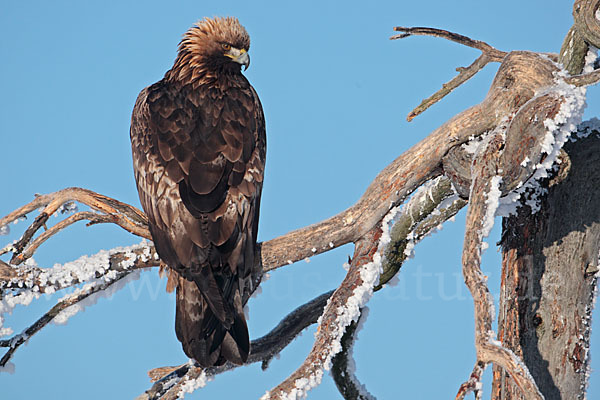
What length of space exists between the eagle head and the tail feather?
2.19 metres

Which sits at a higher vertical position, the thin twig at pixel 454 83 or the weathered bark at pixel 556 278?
the thin twig at pixel 454 83

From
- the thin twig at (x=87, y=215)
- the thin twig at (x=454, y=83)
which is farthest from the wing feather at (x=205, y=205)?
the thin twig at (x=454, y=83)

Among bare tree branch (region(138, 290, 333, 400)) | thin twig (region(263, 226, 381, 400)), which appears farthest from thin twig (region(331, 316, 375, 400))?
thin twig (region(263, 226, 381, 400))

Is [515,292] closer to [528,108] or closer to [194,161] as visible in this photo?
[528,108]

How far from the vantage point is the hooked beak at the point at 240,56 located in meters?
6.09

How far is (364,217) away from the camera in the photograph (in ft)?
15.3

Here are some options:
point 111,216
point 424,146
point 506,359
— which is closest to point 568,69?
point 424,146

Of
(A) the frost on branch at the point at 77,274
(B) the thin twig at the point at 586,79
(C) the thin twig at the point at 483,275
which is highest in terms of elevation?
(B) the thin twig at the point at 586,79

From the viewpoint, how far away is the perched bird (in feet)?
15.1

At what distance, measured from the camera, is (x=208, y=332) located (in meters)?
4.64

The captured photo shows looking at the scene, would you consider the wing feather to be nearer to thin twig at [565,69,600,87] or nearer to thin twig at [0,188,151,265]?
thin twig at [0,188,151,265]

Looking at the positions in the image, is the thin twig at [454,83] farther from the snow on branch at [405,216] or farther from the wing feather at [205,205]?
the wing feather at [205,205]

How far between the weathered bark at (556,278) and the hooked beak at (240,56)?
8.90ft

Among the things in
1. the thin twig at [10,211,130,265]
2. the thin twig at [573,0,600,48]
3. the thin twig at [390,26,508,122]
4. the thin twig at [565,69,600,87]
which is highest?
the thin twig at [390,26,508,122]
